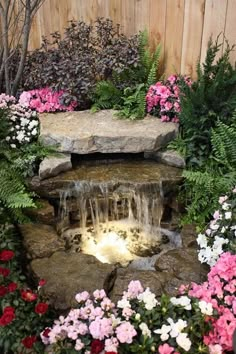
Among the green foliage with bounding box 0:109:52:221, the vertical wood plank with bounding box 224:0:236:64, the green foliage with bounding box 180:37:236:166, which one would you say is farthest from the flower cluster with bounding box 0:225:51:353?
the vertical wood plank with bounding box 224:0:236:64

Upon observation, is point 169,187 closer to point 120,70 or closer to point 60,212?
point 60,212

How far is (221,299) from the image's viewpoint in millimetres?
A: 2215

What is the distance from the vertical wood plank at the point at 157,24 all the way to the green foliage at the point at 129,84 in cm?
15

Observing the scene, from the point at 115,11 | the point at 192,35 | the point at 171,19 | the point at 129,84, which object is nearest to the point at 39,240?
the point at 129,84

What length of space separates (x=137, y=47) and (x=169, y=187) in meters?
1.63

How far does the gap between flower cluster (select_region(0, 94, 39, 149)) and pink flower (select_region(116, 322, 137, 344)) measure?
2191 millimetres

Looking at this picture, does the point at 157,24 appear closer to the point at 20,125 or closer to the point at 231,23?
the point at 231,23

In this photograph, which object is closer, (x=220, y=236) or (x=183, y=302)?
(x=183, y=302)

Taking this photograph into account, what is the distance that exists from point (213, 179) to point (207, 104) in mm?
709

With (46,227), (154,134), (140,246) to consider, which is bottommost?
(140,246)

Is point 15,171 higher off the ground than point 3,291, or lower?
higher

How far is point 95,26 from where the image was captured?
14.7 feet

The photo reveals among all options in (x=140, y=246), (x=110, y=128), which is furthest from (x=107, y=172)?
(x=140, y=246)

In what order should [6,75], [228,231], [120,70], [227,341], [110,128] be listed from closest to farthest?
[227,341] < [228,231] < [110,128] < [120,70] < [6,75]
